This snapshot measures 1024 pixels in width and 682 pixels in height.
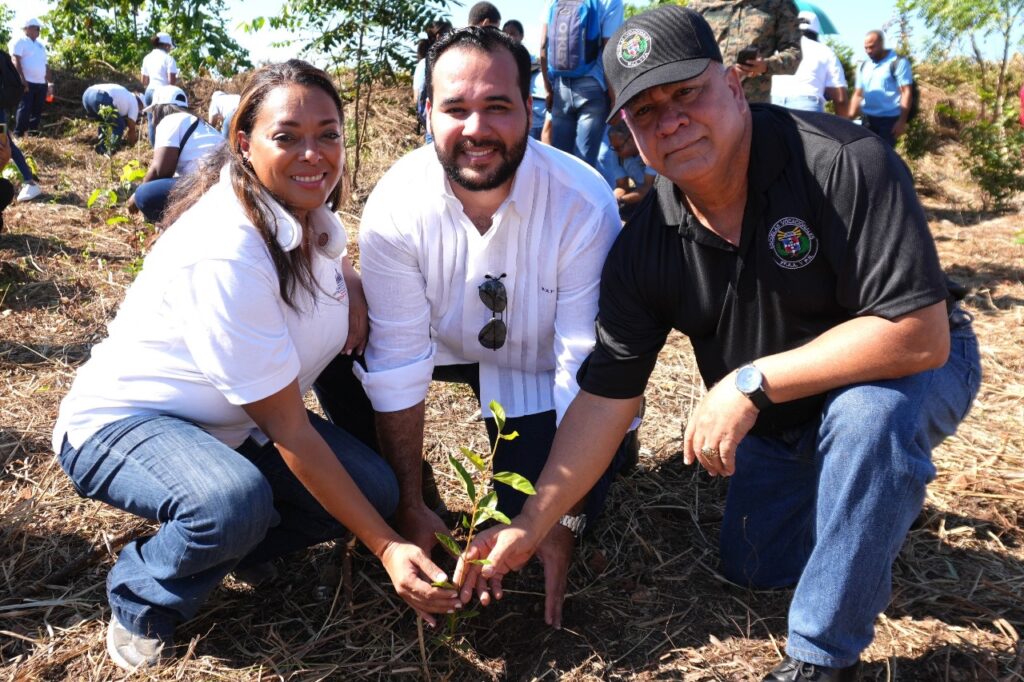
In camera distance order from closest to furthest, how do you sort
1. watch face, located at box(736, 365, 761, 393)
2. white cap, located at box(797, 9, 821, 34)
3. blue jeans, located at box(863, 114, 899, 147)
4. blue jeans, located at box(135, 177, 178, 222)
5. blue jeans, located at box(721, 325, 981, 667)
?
blue jeans, located at box(721, 325, 981, 667) < watch face, located at box(736, 365, 761, 393) < blue jeans, located at box(135, 177, 178, 222) < white cap, located at box(797, 9, 821, 34) < blue jeans, located at box(863, 114, 899, 147)

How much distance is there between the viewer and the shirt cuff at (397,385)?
8.50 feet

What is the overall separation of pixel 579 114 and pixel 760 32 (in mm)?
1406

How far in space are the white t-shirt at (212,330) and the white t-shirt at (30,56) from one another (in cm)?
1085

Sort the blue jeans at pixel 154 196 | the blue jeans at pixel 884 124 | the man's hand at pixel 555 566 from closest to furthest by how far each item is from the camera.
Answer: the man's hand at pixel 555 566
the blue jeans at pixel 154 196
the blue jeans at pixel 884 124

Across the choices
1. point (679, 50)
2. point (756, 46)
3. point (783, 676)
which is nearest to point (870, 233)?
point (679, 50)

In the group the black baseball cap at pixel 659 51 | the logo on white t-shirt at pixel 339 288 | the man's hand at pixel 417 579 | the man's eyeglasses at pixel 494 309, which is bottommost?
the man's hand at pixel 417 579

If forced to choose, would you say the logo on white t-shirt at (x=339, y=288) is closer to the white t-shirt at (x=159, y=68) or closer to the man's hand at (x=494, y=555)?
the man's hand at (x=494, y=555)

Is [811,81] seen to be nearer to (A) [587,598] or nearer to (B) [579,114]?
(B) [579,114]

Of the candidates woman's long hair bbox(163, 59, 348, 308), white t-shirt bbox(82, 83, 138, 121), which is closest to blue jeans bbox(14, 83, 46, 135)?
white t-shirt bbox(82, 83, 138, 121)

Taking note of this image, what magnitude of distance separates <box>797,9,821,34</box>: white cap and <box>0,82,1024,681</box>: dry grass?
16.9 ft

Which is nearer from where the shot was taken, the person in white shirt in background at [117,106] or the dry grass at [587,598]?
the dry grass at [587,598]

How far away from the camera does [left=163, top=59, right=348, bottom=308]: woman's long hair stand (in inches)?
83.1

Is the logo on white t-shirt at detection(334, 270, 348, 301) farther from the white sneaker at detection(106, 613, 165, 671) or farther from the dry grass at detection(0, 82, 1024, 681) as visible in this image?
the white sneaker at detection(106, 613, 165, 671)

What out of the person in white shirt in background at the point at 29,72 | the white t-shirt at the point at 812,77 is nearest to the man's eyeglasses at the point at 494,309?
the white t-shirt at the point at 812,77
